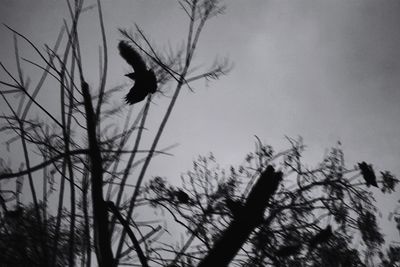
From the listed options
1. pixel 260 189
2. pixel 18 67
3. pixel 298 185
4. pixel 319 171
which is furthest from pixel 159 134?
pixel 319 171

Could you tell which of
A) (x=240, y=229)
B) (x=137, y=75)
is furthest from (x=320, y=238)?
(x=240, y=229)

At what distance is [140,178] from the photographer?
3.80 meters

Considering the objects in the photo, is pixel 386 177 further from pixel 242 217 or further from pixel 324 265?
pixel 242 217

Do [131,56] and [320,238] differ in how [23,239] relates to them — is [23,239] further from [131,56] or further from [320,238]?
[320,238]

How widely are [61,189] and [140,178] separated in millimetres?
945

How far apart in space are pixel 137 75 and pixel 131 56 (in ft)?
0.47

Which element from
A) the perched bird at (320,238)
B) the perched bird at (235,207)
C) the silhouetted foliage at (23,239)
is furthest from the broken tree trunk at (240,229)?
the perched bird at (320,238)

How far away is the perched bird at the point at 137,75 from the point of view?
6.18ft

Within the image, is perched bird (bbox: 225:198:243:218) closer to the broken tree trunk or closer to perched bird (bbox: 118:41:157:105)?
the broken tree trunk

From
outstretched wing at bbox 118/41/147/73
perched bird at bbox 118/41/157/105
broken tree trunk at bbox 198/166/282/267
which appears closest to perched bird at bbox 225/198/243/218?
broken tree trunk at bbox 198/166/282/267

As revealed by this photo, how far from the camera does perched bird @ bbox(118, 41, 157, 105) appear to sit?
74.2 inches

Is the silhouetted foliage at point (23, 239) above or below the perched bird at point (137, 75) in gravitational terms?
below

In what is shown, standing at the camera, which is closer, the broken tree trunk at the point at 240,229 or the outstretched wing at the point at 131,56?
the broken tree trunk at the point at 240,229

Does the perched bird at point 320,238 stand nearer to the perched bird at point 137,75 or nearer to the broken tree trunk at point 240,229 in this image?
the perched bird at point 137,75
